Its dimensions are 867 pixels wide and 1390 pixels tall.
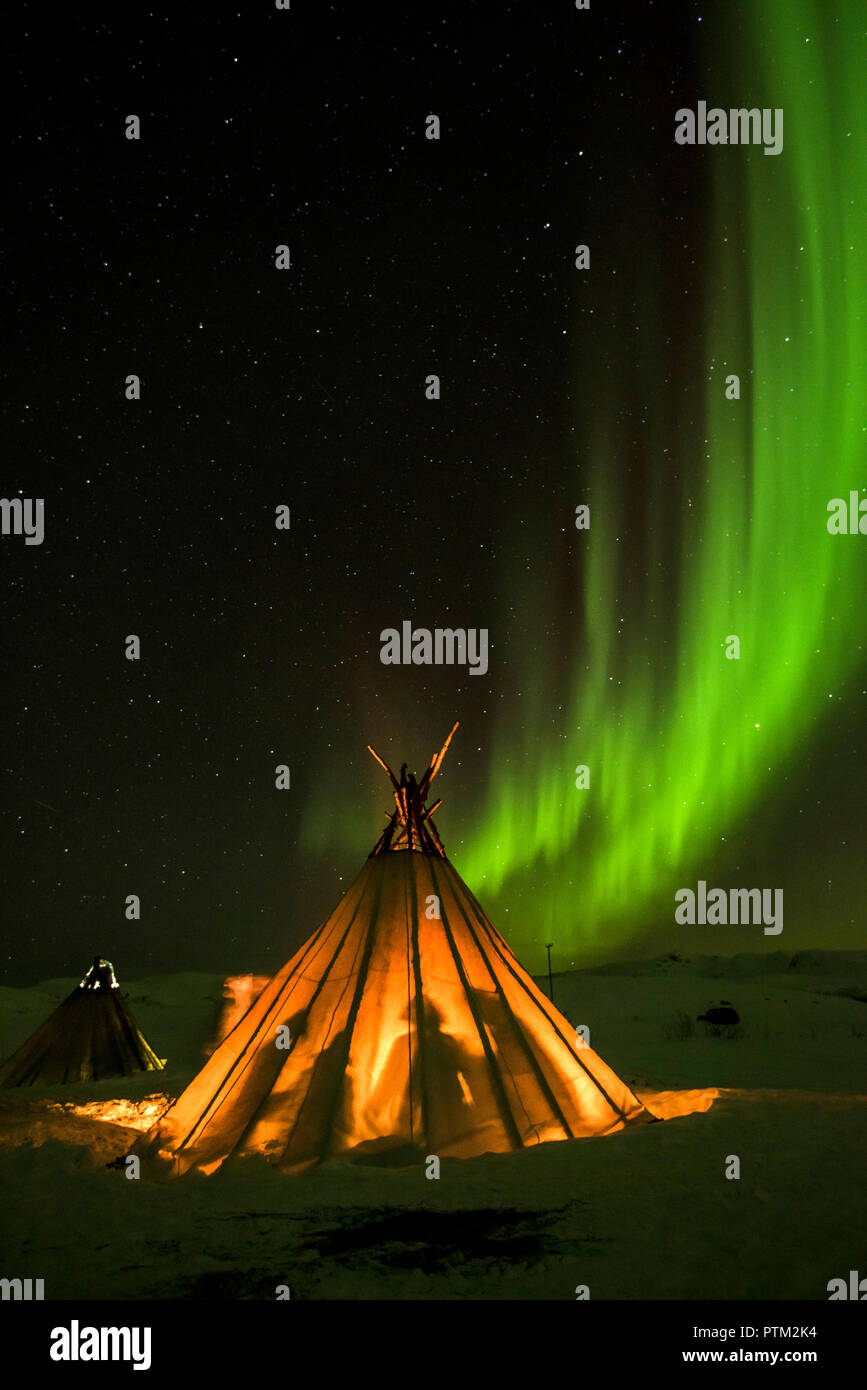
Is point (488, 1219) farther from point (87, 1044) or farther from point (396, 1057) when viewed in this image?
point (87, 1044)

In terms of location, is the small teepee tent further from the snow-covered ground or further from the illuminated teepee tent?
the illuminated teepee tent

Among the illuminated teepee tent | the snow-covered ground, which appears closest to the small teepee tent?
the snow-covered ground

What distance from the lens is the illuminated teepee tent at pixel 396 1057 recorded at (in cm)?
576

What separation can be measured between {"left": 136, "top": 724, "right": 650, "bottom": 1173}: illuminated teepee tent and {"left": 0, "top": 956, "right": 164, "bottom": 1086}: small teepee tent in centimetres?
766

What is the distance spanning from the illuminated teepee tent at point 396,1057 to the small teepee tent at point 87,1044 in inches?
301

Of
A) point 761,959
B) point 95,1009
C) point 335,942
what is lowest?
point 761,959

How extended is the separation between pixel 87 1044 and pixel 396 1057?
9403mm

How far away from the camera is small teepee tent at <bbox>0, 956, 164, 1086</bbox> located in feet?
41.8
